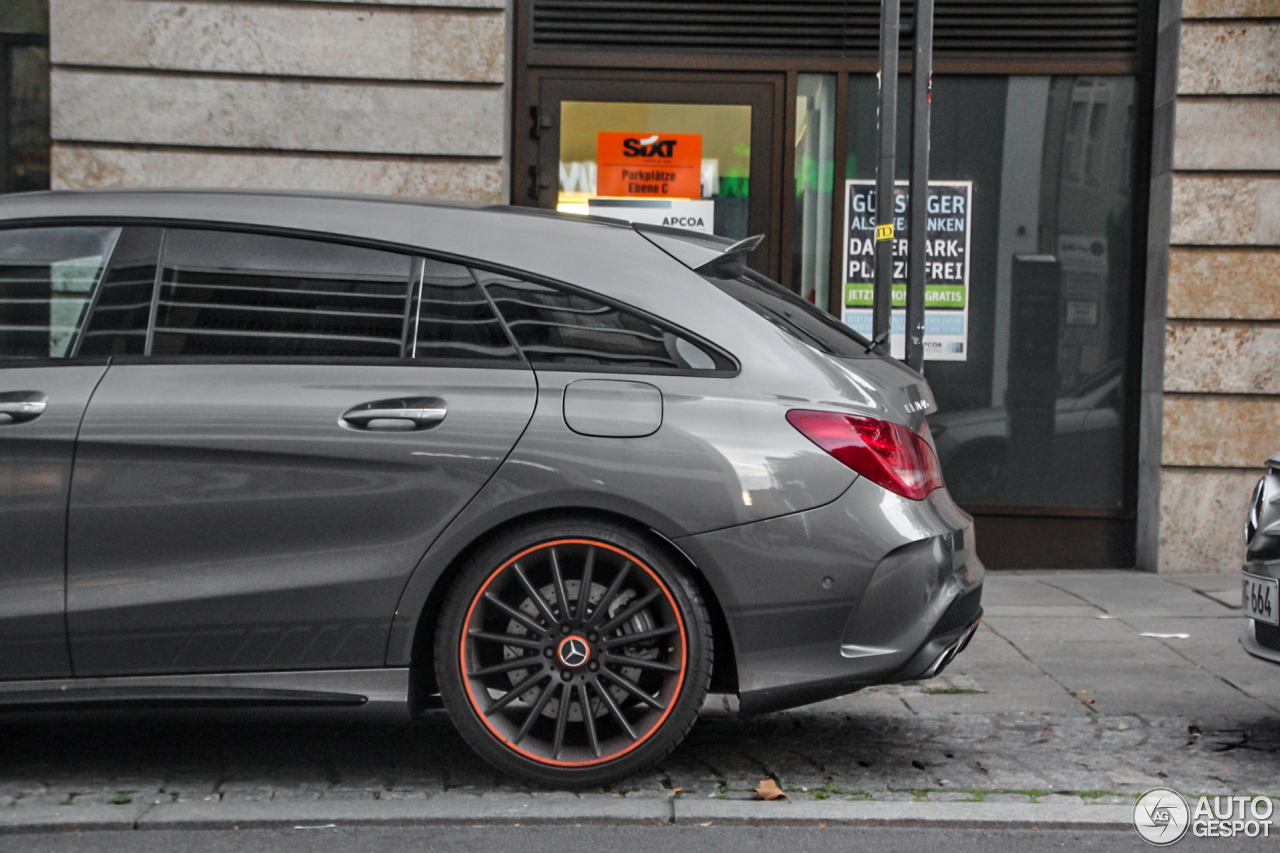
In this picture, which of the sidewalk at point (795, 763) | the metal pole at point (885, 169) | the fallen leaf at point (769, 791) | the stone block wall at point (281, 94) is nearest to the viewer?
the sidewalk at point (795, 763)

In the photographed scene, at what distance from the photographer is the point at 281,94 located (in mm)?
8781

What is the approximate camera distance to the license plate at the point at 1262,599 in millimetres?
4434

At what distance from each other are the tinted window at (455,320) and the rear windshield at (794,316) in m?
0.66

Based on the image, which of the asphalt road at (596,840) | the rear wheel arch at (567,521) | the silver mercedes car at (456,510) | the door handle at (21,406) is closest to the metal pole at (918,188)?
the silver mercedes car at (456,510)

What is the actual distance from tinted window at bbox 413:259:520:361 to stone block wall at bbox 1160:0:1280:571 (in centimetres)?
602

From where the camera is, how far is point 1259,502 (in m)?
4.69

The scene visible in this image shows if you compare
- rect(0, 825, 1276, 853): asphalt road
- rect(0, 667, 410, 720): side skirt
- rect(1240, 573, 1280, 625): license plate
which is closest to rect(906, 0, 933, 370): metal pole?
rect(1240, 573, 1280, 625): license plate

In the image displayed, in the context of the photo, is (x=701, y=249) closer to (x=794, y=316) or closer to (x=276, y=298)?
(x=794, y=316)

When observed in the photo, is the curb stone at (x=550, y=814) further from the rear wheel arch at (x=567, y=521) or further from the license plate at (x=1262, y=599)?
the license plate at (x=1262, y=599)

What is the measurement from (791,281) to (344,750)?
547 cm

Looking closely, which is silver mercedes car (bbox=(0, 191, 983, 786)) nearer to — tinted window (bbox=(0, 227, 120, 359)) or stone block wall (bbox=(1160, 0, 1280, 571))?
tinted window (bbox=(0, 227, 120, 359))

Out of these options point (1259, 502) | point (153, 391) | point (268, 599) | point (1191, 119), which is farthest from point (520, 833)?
point (1191, 119)
